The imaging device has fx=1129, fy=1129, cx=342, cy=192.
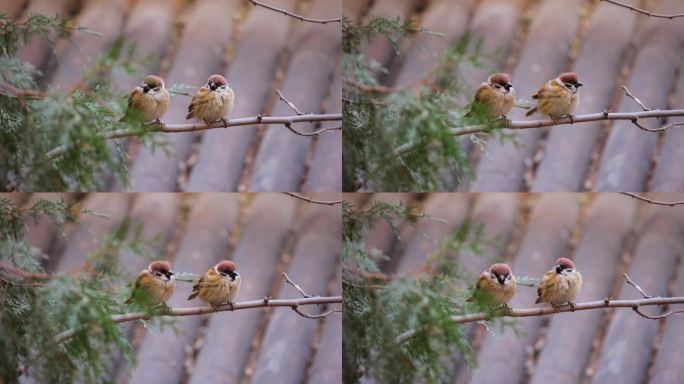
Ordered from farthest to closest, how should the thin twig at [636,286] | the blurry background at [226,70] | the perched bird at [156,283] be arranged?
1. the blurry background at [226,70]
2. the perched bird at [156,283]
3. the thin twig at [636,286]

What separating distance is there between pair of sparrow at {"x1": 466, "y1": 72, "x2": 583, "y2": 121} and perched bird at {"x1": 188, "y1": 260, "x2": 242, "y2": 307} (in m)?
0.97

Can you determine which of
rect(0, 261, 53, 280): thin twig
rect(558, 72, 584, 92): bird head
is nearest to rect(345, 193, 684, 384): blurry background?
rect(558, 72, 584, 92): bird head

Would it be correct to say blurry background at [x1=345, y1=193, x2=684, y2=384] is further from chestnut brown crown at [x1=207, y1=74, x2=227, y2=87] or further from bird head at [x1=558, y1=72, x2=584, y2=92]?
chestnut brown crown at [x1=207, y1=74, x2=227, y2=87]

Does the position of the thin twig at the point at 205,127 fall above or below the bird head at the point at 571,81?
below

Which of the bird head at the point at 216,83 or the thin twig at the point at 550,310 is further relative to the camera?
the bird head at the point at 216,83

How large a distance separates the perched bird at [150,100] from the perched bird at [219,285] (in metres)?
0.56

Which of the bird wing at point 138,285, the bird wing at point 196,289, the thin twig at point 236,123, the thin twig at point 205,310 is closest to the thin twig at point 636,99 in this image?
the thin twig at point 236,123

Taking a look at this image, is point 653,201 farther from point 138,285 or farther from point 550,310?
point 138,285

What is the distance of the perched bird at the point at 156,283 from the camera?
12.5ft

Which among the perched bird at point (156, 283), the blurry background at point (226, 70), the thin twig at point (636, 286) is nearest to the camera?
the thin twig at point (636, 286)

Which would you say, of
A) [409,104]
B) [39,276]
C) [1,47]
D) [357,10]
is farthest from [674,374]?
[1,47]

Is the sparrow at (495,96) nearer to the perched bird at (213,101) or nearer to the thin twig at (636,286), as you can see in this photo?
the thin twig at (636,286)

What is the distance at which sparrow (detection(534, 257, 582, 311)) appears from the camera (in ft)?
12.3

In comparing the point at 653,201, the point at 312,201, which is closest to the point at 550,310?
the point at 653,201
